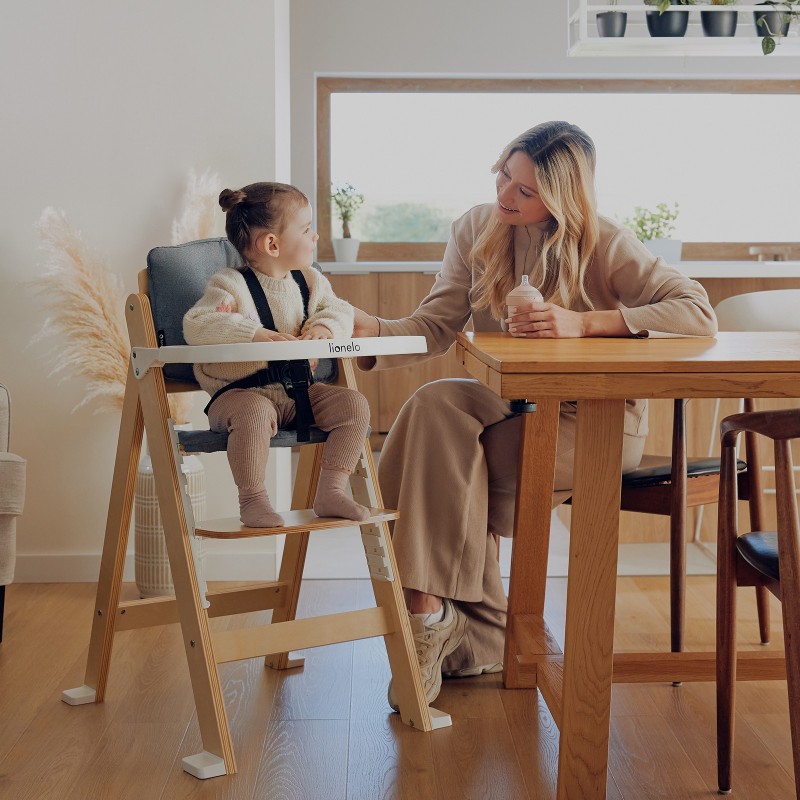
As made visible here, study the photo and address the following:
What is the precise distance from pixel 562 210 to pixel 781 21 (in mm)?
2252

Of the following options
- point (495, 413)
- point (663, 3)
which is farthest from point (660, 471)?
point (663, 3)

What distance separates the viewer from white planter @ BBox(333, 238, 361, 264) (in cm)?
515

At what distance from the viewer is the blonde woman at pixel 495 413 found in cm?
210

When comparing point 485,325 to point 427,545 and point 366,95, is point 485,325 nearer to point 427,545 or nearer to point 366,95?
point 427,545

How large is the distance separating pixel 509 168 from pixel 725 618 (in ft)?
3.30

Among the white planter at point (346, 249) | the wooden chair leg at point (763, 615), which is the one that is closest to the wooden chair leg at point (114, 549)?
the wooden chair leg at point (763, 615)

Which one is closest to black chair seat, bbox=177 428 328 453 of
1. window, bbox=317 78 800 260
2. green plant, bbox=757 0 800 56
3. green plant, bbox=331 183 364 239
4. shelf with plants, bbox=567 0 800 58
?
shelf with plants, bbox=567 0 800 58

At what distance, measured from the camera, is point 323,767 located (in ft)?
5.93

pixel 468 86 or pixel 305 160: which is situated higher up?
pixel 468 86

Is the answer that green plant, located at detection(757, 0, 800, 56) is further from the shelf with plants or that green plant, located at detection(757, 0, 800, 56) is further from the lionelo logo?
the lionelo logo

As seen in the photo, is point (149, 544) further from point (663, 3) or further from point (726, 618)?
point (663, 3)

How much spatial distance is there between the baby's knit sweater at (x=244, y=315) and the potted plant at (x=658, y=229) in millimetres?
2736

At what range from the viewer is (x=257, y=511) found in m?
1.83

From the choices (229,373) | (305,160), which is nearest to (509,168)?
(229,373)
